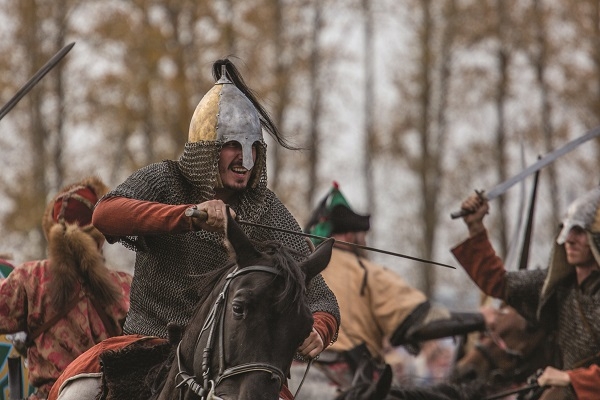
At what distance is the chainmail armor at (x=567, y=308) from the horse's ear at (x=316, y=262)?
12.7ft

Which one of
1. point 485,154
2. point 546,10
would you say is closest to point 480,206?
point 546,10

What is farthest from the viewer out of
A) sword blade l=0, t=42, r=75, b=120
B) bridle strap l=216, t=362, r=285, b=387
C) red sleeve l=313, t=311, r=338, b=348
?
sword blade l=0, t=42, r=75, b=120

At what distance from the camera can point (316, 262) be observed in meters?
4.85

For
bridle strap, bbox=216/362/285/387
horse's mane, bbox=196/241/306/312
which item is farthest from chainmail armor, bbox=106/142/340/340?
bridle strap, bbox=216/362/285/387

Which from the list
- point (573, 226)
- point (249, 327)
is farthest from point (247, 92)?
point (573, 226)

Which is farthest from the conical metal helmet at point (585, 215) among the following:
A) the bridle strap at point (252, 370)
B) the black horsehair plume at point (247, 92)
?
the bridle strap at point (252, 370)

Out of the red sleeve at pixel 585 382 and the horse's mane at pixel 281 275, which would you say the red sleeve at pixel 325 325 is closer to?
the horse's mane at pixel 281 275

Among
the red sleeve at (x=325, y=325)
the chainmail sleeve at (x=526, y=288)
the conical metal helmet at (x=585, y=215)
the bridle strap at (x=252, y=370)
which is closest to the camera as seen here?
the bridle strap at (x=252, y=370)

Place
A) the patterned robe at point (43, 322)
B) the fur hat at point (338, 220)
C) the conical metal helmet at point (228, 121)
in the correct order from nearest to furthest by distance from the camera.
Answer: the conical metal helmet at point (228, 121) < the patterned robe at point (43, 322) < the fur hat at point (338, 220)

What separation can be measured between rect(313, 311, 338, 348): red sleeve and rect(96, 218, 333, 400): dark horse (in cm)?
55

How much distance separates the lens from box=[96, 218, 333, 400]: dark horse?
14.8 ft

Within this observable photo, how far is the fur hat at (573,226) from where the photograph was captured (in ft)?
27.7

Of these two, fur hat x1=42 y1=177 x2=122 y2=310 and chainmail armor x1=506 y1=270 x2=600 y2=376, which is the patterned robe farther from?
chainmail armor x1=506 y1=270 x2=600 y2=376

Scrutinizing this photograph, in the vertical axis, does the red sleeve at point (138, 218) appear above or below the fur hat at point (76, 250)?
above
